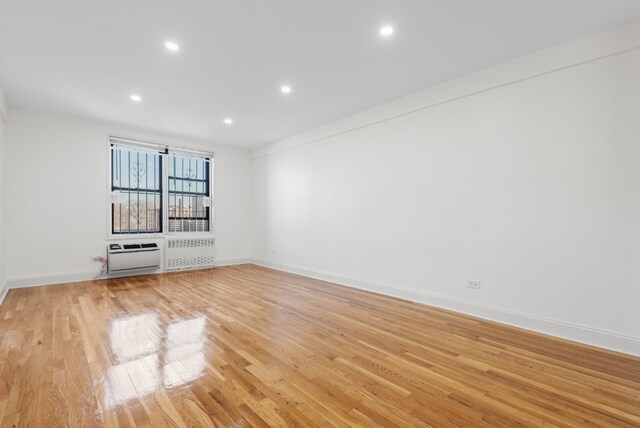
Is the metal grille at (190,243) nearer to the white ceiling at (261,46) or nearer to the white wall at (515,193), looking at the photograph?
the white ceiling at (261,46)

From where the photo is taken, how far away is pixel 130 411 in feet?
5.78

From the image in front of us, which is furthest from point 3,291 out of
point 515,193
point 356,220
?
point 515,193

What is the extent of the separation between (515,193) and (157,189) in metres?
6.59

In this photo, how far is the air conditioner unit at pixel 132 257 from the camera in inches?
215

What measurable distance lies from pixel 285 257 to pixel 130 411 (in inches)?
192

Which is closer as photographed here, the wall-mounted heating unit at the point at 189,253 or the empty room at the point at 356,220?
the empty room at the point at 356,220

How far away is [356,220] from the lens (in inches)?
199

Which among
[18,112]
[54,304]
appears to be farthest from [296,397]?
[18,112]

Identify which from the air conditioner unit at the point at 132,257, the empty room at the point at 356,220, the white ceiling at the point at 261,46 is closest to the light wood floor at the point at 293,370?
the empty room at the point at 356,220

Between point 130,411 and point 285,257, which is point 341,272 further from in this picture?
point 130,411

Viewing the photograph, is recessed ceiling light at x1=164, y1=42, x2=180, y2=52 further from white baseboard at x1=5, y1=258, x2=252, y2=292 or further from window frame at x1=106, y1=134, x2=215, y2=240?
white baseboard at x1=5, y1=258, x2=252, y2=292

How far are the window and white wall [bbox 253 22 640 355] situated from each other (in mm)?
3823

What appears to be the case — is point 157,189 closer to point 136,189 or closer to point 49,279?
point 136,189

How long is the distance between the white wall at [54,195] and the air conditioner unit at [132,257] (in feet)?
0.99
